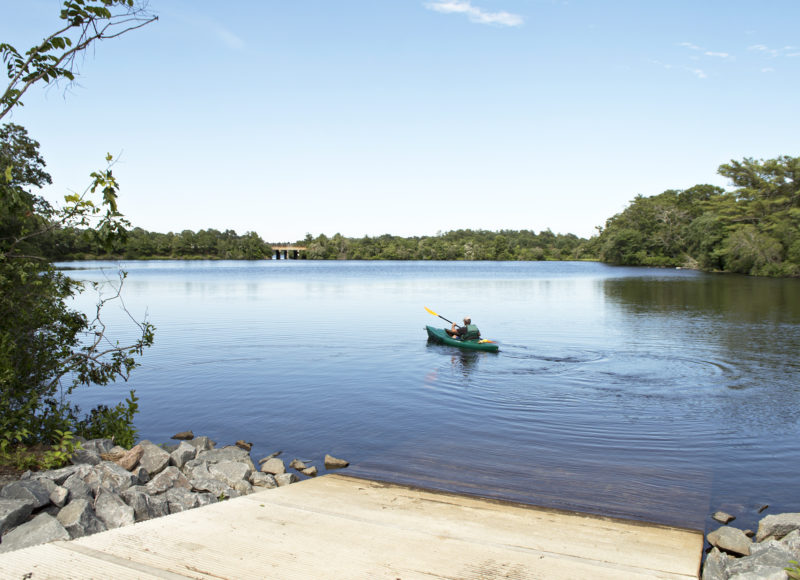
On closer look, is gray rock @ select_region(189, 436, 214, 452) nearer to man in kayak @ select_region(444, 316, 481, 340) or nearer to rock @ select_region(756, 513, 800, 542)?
rock @ select_region(756, 513, 800, 542)

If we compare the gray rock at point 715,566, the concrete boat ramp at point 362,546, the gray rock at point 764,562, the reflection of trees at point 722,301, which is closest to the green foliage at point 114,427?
the concrete boat ramp at point 362,546

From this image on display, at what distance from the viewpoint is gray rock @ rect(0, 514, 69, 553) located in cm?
592

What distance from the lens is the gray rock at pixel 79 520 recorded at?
645 cm

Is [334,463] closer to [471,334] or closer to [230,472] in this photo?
[230,472]

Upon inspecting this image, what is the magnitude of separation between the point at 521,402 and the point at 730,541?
8637 millimetres

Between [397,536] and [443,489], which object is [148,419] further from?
[397,536]

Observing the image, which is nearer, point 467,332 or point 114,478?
point 114,478

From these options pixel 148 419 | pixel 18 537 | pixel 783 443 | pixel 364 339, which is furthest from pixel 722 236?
pixel 18 537

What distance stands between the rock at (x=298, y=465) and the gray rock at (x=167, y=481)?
2256 millimetres

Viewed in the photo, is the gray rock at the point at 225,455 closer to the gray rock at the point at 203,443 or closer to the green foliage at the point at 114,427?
the gray rock at the point at 203,443

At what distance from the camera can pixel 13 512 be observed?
6336 mm

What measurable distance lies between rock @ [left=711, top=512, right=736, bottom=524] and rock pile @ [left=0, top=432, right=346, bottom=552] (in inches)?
247

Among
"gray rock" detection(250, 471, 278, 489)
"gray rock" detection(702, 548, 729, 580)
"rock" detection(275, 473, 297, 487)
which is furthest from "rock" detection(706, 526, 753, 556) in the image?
"gray rock" detection(250, 471, 278, 489)

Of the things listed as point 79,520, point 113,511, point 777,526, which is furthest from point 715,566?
point 79,520
